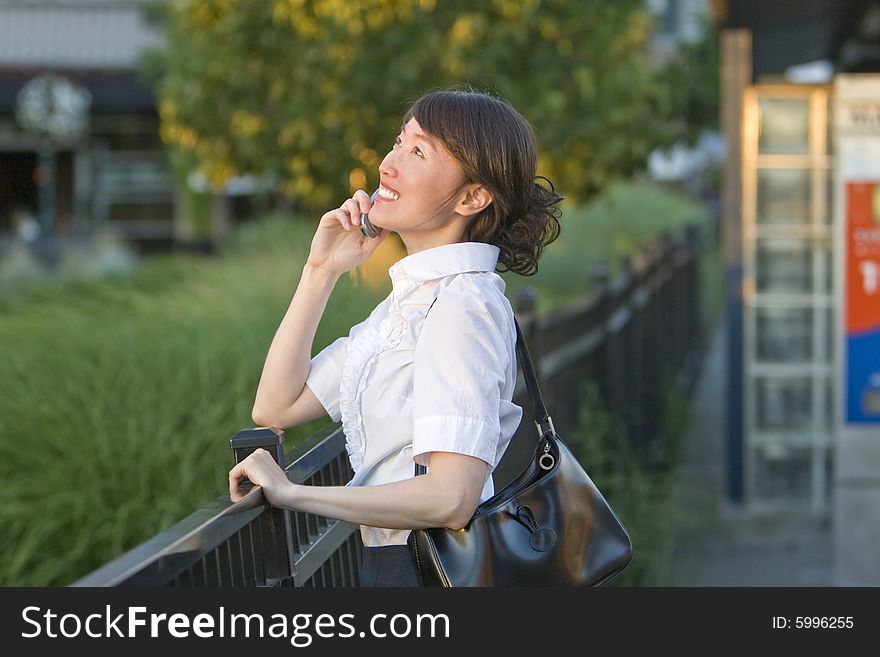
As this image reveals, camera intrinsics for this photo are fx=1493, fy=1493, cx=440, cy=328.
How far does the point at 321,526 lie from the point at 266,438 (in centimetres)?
51

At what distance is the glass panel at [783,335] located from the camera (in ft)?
23.7

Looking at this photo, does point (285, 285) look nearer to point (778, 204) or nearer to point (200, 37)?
point (778, 204)

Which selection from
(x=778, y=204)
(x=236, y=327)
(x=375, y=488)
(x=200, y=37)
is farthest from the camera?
(x=200, y=37)

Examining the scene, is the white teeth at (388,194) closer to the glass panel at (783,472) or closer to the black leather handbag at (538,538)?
the black leather handbag at (538,538)

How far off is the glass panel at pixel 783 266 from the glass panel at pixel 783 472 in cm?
78

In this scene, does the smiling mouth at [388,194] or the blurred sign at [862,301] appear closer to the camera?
the smiling mouth at [388,194]

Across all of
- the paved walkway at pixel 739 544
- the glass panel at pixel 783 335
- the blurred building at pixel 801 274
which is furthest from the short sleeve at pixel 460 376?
the glass panel at pixel 783 335

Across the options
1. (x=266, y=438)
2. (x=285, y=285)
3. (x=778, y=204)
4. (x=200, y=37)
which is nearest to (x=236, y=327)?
(x=285, y=285)

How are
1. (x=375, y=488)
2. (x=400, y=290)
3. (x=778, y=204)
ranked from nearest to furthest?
(x=375, y=488) → (x=400, y=290) → (x=778, y=204)

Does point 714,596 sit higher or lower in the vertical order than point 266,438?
lower

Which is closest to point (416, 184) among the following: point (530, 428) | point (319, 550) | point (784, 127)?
point (319, 550)

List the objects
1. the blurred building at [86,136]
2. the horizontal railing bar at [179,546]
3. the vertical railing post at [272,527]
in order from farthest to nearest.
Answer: the blurred building at [86,136] < the vertical railing post at [272,527] < the horizontal railing bar at [179,546]

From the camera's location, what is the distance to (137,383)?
5.42 metres

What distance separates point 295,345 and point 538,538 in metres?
0.58
